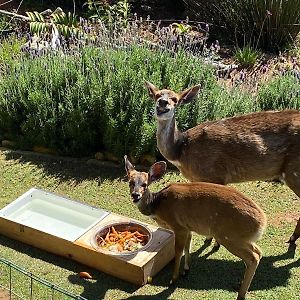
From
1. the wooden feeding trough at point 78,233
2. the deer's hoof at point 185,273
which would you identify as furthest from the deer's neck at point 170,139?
the deer's hoof at point 185,273

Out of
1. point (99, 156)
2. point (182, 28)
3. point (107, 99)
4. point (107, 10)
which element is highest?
point (107, 99)

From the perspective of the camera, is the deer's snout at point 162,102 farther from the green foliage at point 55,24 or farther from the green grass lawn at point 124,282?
the green foliage at point 55,24

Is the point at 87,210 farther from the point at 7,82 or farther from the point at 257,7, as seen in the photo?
the point at 257,7

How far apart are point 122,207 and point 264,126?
1.94m

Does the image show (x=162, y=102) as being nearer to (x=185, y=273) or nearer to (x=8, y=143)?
(x=185, y=273)

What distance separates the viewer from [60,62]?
10.2 metres

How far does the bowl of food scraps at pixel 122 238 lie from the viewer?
23.6 ft

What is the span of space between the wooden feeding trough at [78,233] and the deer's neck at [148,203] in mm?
334

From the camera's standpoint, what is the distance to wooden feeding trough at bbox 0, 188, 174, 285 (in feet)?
23.1

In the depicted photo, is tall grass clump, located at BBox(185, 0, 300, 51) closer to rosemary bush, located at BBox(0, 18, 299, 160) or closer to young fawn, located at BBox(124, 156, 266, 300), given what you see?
rosemary bush, located at BBox(0, 18, 299, 160)

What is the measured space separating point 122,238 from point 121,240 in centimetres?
3

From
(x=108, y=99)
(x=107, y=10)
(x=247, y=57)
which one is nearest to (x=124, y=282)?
(x=108, y=99)

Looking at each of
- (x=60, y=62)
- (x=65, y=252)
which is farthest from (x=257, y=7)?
(x=65, y=252)

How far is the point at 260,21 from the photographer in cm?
1288
